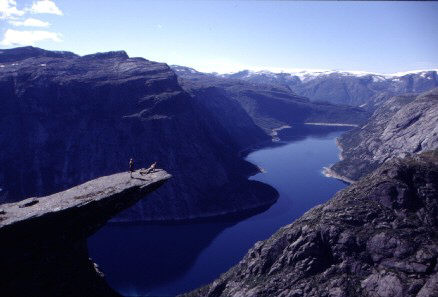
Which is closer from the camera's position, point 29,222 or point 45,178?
point 29,222

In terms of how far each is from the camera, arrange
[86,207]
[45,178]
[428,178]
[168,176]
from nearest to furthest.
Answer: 1. [86,207]
2. [168,176]
3. [428,178]
4. [45,178]

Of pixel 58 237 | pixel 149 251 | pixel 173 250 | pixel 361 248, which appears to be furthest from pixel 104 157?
pixel 58 237

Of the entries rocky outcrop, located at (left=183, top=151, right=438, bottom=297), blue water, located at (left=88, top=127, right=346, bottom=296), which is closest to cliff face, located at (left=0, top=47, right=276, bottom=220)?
blue water, located at (left=88, top=127, right=346, bottom=296)

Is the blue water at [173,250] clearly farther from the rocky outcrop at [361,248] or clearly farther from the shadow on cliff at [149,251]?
the rocky outcrop at [361,248]

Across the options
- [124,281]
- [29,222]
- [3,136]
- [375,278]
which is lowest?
[124,281]

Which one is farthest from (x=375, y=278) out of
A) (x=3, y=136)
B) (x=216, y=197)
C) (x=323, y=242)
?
(x=3, y=136)

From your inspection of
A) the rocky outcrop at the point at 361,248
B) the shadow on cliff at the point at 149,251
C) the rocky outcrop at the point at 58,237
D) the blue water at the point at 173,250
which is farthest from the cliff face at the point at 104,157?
the rocky outcrop at the point at 58,237

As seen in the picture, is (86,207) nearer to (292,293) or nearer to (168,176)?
(168,176)

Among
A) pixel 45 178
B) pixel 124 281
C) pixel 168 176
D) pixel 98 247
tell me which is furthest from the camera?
pixel 45 178
